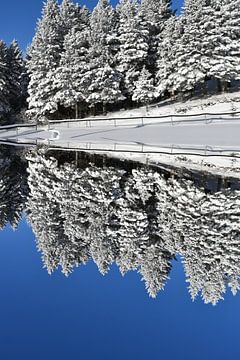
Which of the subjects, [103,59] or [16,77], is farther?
[16,77]

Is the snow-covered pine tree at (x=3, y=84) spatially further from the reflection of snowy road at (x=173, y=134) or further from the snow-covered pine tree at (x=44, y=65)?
the reflection of snowy road at (x=173, y=134)

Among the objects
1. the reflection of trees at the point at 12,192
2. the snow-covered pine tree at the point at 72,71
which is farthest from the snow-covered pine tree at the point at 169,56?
the reflection of trees at the point at 12,192

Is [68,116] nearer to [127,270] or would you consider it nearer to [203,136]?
[203,136]

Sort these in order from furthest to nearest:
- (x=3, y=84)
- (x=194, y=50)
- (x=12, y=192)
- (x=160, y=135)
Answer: (x=3, y=84) → (x=194, y=50) → (x=160, y=135) → (x=12, y=192)

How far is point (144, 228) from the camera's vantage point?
24.8 ft

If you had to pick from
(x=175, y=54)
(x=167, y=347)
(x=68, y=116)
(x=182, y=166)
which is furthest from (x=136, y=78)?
(x=167, y=347)

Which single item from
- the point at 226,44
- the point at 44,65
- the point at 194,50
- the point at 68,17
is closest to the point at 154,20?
the point at 68,17

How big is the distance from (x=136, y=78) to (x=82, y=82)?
6186 mm

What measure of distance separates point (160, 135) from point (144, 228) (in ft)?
78.7

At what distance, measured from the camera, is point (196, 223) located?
7.73m

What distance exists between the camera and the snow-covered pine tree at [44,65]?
151 ft

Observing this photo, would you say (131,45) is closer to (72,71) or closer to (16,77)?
(72,71)

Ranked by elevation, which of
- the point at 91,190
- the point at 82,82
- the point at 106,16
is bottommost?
the point at 91,190

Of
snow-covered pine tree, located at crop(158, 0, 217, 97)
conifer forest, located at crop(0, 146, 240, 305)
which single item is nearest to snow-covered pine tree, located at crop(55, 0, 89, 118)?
snow-covered pine tree, located at crop(158, 0, 217, 97)
